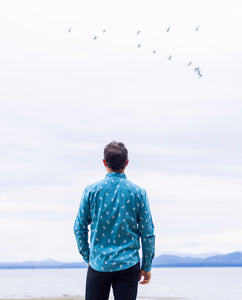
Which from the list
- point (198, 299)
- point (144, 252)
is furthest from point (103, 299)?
point (198, 299)

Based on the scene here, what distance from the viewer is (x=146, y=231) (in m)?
4.84

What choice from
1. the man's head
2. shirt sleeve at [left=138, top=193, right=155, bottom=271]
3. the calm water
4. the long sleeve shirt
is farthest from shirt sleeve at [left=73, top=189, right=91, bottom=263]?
→ the calm water

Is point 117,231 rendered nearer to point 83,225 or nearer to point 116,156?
point 83,225

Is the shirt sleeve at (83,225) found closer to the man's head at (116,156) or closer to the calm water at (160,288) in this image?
the man's head at (116,156)

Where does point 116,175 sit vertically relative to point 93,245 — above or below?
above

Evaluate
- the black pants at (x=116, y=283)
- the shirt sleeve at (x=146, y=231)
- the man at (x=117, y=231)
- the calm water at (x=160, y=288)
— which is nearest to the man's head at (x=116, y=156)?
the man at (x=117, y=231)

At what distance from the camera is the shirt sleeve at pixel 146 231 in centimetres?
483

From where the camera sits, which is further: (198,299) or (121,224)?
(198,299)

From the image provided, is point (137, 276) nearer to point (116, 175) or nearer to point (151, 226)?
point (151, 226)

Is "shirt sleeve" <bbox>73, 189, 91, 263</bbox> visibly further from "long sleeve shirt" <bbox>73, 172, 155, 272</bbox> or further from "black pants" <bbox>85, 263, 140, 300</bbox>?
"black pants" <bbox>85, 263, 140, 300</bbox>

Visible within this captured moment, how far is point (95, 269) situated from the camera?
484 cm

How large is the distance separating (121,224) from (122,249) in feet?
0.63

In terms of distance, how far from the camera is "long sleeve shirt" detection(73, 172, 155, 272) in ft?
15.7

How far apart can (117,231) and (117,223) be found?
0.06 m
